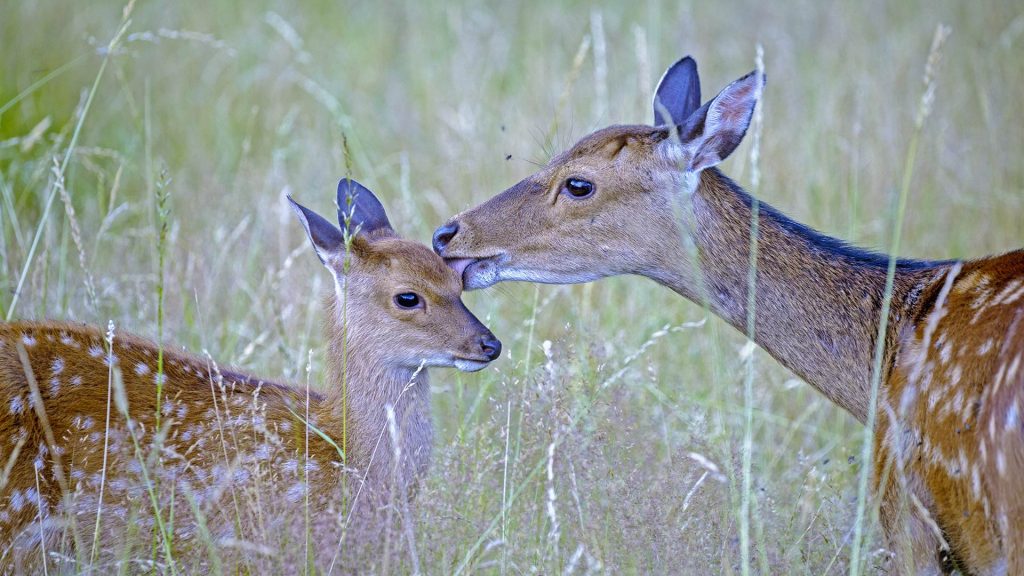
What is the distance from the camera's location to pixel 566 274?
4992 mm

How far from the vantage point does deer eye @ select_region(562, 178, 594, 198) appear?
5.00 metres

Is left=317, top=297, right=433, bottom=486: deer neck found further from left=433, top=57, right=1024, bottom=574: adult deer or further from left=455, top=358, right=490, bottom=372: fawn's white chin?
left=433, top=57, right=1024, bottom=574: adult deer

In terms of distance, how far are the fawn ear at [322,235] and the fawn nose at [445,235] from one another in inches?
16.3

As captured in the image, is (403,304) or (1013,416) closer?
(1013,416)

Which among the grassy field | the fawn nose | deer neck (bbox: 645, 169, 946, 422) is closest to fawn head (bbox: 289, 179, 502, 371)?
the fawn nose

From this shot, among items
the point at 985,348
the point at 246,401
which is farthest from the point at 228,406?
the point at 985,348

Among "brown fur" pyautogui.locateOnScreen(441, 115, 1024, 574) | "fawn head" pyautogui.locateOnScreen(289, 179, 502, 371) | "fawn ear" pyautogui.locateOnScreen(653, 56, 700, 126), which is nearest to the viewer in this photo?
"brown fur" pyautogui.locateOnScreen(441, 115, 1024, 574)

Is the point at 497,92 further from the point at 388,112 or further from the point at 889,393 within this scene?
the point at 889,393

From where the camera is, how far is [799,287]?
4.70 meters

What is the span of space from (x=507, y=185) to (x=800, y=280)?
12.4 ft

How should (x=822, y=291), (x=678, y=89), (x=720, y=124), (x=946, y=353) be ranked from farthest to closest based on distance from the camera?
(x=678, y=89)
(x=720, y=124)
(x=822, y=291)
(x=946, y=353)

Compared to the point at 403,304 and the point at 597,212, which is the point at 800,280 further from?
the point at 403,304

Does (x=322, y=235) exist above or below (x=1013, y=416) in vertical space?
above

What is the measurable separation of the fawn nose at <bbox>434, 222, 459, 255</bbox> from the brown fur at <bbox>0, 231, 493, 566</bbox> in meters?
0.11
